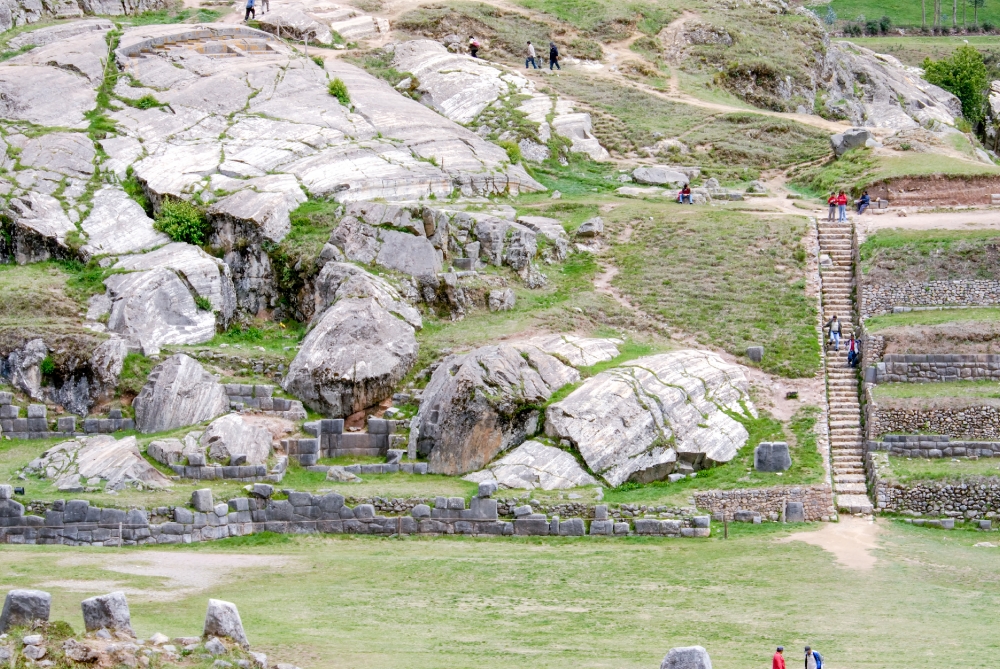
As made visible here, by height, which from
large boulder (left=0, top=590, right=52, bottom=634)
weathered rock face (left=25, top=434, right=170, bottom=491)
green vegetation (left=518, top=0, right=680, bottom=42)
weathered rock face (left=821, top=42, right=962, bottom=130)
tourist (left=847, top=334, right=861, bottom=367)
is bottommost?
weathered rock face (left=25, top=434, right=170, bottom=491)

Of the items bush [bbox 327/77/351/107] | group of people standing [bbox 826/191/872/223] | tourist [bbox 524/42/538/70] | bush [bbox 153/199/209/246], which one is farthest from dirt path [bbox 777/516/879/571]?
tourist [bbox 524/42/538/70]

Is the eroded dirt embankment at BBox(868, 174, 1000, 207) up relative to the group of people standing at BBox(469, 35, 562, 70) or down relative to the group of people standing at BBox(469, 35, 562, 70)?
down

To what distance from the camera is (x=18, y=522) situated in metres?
42.2

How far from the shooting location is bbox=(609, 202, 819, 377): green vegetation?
53812 millimetres

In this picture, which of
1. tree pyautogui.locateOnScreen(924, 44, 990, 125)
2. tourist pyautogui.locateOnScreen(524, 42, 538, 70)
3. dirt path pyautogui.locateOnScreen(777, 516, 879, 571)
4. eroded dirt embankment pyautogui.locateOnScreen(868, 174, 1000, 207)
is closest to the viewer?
dirt path pyautogui.locateOnScreen(777, 516, 879, 571)

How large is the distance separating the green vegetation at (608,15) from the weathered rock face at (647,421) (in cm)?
4104

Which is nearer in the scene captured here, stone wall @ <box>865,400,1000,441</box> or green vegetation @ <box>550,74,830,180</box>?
stone wall @ <box>865,400,1000,441</box>

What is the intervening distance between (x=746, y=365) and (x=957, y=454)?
837 centimetres

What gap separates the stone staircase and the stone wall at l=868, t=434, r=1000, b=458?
3.30 ft

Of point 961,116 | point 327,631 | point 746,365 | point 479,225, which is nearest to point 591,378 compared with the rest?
point 746,365

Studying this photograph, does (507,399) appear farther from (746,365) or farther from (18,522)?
(18,522)

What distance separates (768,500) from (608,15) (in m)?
48.6

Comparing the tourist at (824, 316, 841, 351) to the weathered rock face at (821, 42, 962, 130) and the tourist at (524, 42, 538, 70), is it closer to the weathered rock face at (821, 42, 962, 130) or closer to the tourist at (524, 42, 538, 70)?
the weathered rock face at (821, 42, 962, 130)

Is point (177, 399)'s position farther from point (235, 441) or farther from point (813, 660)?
point (813, 660)
